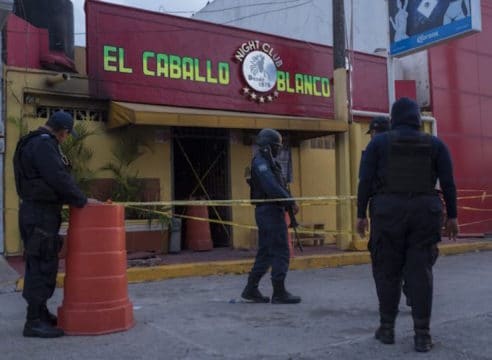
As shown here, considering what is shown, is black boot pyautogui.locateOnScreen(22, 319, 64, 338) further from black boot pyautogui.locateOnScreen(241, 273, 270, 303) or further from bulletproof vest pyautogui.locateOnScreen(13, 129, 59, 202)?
black boot pyautogui.locateOnScreen(241, 273, 270, 303)

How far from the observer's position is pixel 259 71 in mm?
11375

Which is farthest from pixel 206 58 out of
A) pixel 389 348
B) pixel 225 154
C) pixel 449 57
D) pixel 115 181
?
pixel 389 348

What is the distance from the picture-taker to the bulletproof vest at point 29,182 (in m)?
4.55

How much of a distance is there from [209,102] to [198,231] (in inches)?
94.2

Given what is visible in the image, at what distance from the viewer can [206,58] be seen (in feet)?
35.5

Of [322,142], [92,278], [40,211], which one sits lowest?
[92,278]

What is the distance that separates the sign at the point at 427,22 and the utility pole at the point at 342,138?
894mm

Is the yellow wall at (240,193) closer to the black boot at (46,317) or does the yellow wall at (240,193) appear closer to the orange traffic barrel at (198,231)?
the orange traffic barrel at (198,231)

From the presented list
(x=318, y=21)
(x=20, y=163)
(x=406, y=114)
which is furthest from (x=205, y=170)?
(x=318, y=21)

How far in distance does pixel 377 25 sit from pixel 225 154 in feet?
27.5

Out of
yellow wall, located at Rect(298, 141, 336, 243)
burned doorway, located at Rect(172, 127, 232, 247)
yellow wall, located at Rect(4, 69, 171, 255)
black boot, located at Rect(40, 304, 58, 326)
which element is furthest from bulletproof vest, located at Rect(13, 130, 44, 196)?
yellow wall, located at Rect(298, 141, 336, 243)

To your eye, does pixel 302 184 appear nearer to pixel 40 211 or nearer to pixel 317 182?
pixel 317 182

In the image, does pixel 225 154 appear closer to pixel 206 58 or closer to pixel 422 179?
pixel 206 58

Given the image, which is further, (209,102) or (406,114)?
(209,102)
